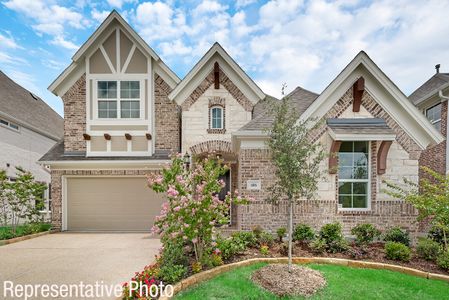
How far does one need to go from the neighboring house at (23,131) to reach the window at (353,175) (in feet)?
42.0

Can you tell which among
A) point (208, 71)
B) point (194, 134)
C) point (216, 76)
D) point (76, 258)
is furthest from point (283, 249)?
point (208, 71)

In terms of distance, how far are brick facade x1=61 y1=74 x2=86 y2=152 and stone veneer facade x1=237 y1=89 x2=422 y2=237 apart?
788 centimetres

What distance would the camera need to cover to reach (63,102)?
10.9 m

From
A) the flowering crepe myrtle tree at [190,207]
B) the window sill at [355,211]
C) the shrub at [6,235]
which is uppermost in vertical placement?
the flowering crepe myrtle tree at [190,207]

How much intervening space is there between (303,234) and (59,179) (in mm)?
10262

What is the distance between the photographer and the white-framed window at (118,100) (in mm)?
10727

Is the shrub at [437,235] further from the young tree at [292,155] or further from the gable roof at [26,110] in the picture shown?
the gable roof at [26,110]

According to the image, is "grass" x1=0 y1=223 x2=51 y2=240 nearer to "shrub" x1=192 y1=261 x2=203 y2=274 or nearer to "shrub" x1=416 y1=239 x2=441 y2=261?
"shrub" x1=192 y1=261 x2=203 y2=274

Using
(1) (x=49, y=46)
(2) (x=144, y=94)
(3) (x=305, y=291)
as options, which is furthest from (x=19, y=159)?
(3) (x=305, y=291)

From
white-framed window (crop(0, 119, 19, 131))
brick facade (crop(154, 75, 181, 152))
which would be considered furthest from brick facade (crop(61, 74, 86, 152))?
white-framed window (crop(0, 119, 19, 131))

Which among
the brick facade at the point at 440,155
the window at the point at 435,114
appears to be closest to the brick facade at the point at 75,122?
the brick facade at the point at 440,155

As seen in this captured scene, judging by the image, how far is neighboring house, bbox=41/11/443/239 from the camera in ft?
24.8

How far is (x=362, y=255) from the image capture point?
5922mm

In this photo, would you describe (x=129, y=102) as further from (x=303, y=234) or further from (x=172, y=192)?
(x=303, y=234)
